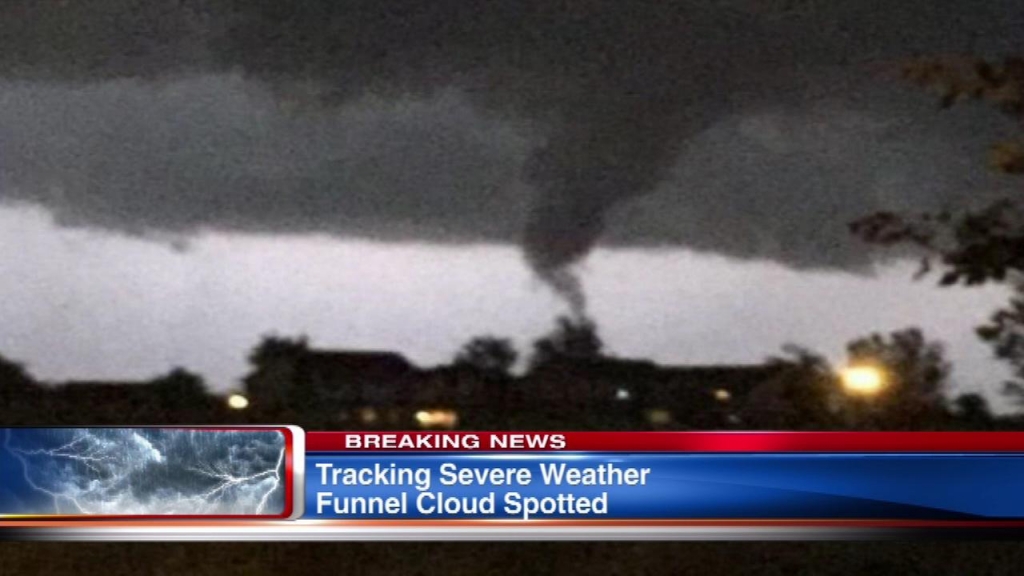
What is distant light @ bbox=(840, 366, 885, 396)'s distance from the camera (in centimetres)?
500

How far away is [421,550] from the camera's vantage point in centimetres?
508

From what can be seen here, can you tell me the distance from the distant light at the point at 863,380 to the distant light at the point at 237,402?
2189mm

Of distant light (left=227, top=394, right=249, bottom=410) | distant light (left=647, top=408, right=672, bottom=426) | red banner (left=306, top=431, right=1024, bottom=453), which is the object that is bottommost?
red banner (left=306, top=431, right=1024, bottom=453)

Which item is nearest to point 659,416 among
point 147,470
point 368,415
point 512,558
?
point 512,558

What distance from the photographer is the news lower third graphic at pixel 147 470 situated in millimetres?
5004

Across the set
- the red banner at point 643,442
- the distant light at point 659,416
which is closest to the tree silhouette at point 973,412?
the red banner at point 643,442

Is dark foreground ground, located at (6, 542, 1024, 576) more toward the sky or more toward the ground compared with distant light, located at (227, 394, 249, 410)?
more toward the ground

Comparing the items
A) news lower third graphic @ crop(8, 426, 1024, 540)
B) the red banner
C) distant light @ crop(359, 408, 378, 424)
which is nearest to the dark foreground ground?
news lower third graphic @ crop(8, 426, 1024, 540)

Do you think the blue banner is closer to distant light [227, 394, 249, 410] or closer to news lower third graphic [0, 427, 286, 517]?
news lower third graphic [0, 427, 286, 517]

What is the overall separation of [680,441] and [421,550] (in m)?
1.04

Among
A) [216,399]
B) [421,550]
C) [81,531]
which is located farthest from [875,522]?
[81,531]

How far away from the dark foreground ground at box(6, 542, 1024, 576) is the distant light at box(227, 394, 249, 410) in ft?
1.72

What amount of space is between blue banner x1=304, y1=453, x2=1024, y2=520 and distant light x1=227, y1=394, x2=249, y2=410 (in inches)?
12.4

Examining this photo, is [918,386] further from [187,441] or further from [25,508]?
[25,508]
